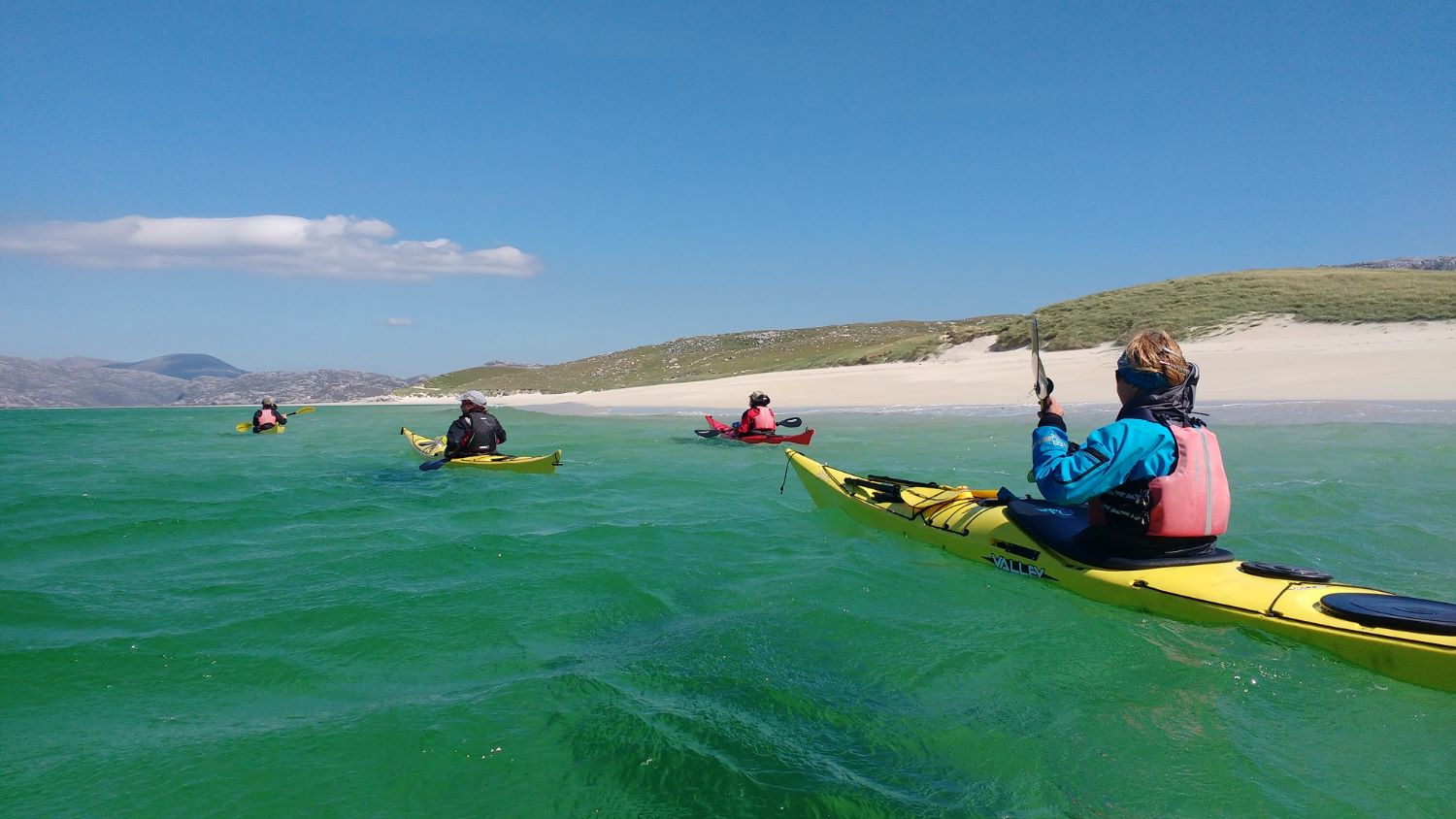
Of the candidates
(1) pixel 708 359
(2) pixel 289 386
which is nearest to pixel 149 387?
(2) pixel 289 386

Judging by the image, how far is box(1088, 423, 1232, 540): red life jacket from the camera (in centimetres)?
461

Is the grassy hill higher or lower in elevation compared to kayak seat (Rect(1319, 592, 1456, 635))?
higher

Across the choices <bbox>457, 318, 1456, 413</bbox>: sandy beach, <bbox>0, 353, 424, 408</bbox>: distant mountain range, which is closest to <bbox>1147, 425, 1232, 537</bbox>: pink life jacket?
<bbox>457, 318, 1456, 413</bbox>: sandy beach

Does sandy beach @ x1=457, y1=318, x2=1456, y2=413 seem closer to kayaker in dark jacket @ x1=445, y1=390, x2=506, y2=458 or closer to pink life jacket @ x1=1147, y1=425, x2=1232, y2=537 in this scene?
kayaker in dark jacket @ x1=445, y1=390, x2=506, y2=458

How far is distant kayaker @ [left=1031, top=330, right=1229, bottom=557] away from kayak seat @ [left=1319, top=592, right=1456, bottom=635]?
724 millimetres

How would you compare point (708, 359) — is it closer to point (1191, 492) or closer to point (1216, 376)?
point (1216, 376)

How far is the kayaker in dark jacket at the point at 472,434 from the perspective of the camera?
42.9ft

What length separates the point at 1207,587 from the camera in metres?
4.73

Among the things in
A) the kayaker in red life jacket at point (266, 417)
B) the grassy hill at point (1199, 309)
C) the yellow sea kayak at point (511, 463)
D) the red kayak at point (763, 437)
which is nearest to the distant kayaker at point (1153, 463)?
the yellow sea kayak at point (511, 463)

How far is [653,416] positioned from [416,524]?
69.7 feet

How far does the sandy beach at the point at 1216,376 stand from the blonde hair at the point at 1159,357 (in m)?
18.8

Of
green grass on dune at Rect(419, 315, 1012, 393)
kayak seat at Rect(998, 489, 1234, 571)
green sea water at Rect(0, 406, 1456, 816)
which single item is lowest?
green sea water at Rect(0, 406, 1456, 816)

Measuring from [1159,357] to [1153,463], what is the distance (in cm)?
65

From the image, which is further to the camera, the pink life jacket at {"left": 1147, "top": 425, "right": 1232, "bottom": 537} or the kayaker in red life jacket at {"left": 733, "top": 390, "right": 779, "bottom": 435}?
the kayaker in red life jacket at {"left": 733, "top": 390, "right": 779, "bottom": 435}
